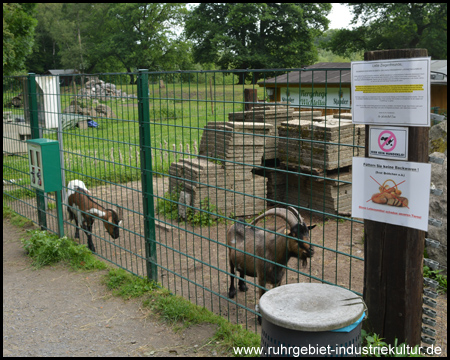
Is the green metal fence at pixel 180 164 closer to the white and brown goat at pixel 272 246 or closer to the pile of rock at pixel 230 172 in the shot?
the pile of rock at pixel 230 172

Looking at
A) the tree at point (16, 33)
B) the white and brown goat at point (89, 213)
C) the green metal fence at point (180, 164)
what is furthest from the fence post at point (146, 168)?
the tree at point (16, 33)

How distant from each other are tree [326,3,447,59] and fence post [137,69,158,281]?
35422mm

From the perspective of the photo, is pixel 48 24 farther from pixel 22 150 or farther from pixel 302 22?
pixel 22 150

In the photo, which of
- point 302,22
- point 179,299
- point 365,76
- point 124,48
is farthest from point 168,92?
point 124,48

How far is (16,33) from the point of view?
13.0m

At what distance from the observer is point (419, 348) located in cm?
302

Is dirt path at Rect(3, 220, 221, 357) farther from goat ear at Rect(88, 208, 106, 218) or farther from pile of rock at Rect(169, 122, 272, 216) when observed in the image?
pile of rock at Rect(169, 122, 272, 216)

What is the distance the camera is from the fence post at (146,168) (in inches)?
203

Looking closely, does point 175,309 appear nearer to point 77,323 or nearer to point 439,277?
point 77,323

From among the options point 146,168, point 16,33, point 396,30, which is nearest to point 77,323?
point 146,168

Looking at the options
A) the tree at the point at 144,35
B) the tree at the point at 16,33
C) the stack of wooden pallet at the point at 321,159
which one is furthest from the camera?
the tree at the point at 144,35

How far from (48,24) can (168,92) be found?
244 ft

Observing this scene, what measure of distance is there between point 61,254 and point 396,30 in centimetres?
3977

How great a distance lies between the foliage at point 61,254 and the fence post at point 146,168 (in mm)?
1148
